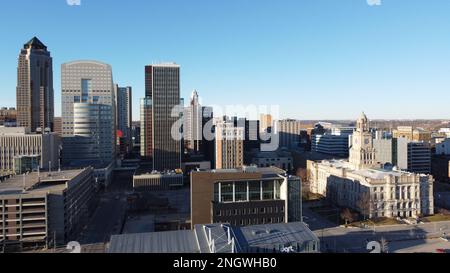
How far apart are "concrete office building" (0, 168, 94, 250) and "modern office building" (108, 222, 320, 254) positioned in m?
8.00

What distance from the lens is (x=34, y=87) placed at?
177 ft

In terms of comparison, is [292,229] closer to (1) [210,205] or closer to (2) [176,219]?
(1) [210,205]

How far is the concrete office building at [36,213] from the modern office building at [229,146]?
17.8 metres

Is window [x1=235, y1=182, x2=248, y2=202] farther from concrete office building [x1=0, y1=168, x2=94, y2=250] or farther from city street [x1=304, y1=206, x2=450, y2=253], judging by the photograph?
concrete office building [x1=0, y1=168, x2=94, y2=250]

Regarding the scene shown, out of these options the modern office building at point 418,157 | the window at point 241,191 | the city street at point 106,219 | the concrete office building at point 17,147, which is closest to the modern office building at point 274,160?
the modern office building at point 418,157

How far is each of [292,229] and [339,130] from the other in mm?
37121

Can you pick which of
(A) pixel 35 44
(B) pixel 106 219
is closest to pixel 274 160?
(B) pixel 106 219

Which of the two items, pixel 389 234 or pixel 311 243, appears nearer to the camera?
pixel 311 243

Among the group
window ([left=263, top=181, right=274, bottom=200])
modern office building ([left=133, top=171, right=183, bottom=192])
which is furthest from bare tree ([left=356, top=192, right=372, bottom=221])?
modern office building ([left=133, top=171, right=183, bottom=192])

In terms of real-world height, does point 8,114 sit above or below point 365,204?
above

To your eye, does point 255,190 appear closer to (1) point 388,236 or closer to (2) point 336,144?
(1) point 388,236

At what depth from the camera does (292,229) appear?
11.4m

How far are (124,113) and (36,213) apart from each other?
53938mm
